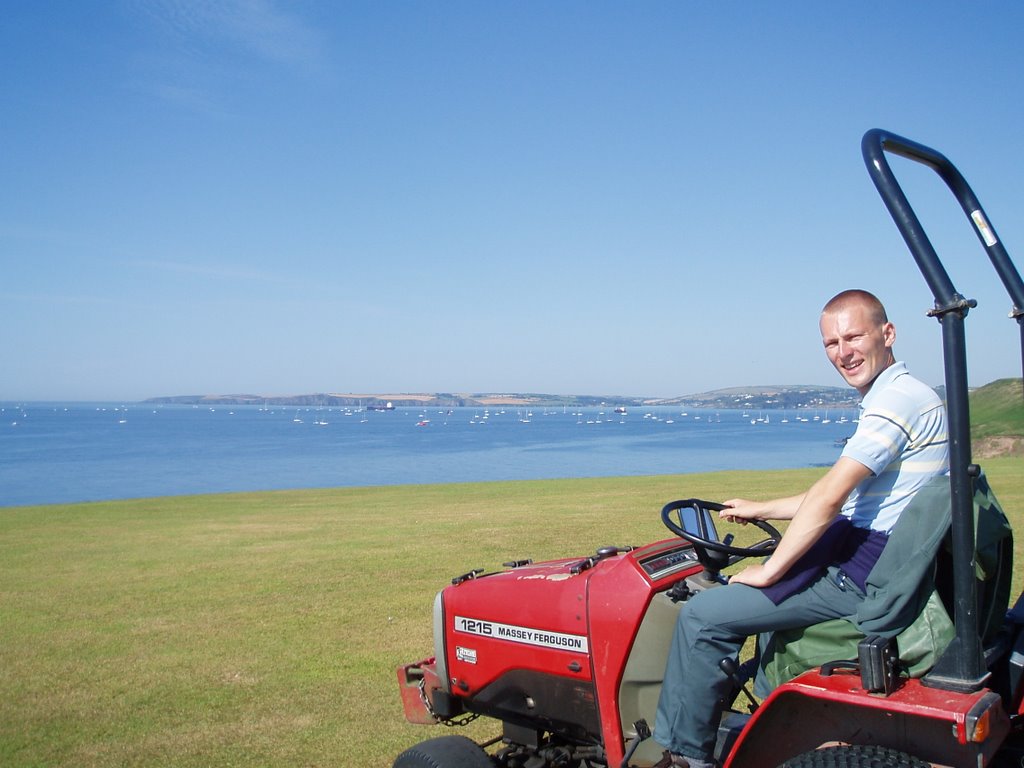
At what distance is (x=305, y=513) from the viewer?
1708 centimetres

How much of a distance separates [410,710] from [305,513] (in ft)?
43.3

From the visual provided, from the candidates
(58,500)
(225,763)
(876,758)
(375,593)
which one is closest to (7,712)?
(225,763)

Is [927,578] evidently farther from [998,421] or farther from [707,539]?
[998,421]

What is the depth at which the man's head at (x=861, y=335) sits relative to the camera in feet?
9.88

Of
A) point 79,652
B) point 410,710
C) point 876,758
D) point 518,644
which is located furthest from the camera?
point 79,652

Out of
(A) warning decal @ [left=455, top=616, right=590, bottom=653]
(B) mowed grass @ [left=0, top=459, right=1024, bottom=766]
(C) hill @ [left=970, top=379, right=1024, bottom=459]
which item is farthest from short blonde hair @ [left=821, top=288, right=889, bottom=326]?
(C) hill @ [left=970, top=379, right=1024, bottom=459]

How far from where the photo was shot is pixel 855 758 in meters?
2.61

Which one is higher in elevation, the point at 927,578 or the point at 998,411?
the point at 927,578

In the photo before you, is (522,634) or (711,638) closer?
(711,638)

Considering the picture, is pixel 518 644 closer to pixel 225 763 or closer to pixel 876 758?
pixel 876 758

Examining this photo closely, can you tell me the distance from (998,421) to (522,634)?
53348 mm

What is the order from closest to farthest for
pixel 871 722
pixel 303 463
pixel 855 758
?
pixel 855 758, pixel 871 722, pixel 303 463

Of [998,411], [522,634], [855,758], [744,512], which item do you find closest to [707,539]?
[744,512]

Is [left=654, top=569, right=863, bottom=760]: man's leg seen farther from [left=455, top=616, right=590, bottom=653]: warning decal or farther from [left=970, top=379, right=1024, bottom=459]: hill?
[left=970, top=379, right=1024, bottom=459]: hill
